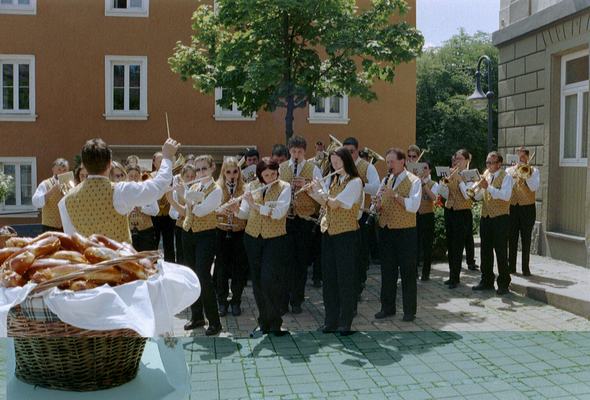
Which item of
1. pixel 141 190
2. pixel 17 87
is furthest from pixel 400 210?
pixel 17 87

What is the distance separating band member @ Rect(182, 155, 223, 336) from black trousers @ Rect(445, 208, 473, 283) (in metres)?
4.35

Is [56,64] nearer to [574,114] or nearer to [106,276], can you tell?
[574,114]

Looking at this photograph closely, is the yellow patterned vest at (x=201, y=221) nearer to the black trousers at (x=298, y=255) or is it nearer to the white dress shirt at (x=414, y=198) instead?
the black trousers at (x=298, y=255)

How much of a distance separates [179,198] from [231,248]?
1.18 metres

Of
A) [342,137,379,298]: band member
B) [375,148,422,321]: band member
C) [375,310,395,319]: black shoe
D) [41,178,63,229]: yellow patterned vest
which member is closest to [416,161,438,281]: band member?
[342,137,379,298]: band member

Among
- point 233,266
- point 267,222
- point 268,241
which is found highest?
point 267,222

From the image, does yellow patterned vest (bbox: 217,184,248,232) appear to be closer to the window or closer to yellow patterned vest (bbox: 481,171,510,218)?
yellow patterned vest (bbox: 481,171,510,218)

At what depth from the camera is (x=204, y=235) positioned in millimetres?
7207

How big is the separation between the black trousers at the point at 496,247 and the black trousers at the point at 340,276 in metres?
3.02

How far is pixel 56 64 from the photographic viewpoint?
20031 millimetres

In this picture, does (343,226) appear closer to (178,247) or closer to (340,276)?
(340,276)

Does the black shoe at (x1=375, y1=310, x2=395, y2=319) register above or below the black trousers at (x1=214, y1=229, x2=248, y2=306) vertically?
below

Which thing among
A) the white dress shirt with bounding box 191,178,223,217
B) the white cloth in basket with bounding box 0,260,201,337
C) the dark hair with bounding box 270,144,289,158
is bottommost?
the white cloth in basket with bounding box 0,260,201,337

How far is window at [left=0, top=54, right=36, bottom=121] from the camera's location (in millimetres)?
20078
